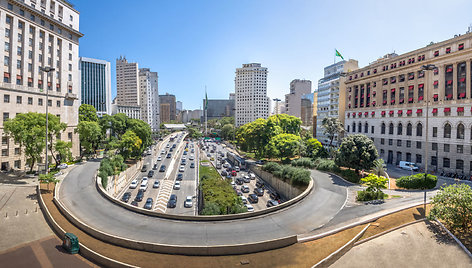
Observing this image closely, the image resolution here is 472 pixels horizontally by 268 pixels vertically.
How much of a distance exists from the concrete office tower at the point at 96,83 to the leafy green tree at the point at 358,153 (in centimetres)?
18079

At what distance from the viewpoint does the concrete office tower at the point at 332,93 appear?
86438 mm

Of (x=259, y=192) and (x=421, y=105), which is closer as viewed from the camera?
(x=259, y=192)

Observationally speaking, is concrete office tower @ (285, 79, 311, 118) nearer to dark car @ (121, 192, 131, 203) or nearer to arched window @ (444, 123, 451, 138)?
arched window @ (444, 123, 451, 138)

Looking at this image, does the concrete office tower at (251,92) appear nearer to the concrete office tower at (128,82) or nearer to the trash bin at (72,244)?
the concrete office tower at (128,82)

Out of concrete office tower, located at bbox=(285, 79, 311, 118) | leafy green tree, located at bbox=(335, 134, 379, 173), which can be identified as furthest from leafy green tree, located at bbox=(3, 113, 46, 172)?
concrete office tower, located at bbox=(285, 79, 311, 118)

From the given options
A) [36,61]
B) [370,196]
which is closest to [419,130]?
[370,196]

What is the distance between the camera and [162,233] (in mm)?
20016

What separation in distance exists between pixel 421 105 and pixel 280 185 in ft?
128

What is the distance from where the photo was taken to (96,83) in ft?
597

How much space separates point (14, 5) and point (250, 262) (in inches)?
2340

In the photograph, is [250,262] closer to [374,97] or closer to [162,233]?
[162,233]

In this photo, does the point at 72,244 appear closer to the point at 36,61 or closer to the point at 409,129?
the point at 36,61

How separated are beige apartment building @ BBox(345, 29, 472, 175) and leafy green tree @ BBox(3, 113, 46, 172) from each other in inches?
2393

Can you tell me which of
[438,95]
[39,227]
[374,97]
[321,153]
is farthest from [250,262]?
[374,97]
